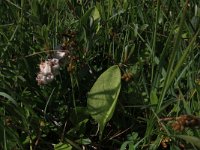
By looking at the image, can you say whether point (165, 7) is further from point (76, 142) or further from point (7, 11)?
point (76, 142)

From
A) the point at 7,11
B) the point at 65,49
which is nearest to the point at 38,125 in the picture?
the point at 65,49

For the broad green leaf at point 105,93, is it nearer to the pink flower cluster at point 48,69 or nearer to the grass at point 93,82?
the grass at point 93,82

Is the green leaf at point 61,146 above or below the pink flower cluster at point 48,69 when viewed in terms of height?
below

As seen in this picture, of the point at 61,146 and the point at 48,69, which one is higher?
the point at 48,69

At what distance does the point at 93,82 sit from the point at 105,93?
7.6 inches

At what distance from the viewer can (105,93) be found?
3.82 ft

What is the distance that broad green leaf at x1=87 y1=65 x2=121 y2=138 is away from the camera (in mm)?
1166

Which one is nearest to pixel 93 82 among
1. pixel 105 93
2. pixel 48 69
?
pixel 105 93

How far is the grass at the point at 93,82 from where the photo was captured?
1.10 m

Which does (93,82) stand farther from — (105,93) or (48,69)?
(48,69)

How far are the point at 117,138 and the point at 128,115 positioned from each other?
80mm

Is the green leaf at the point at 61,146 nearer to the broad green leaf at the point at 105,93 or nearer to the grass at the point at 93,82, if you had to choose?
the grass at the point at 93,82

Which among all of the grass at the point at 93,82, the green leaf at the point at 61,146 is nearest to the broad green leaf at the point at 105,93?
the grass at the point at 93,82

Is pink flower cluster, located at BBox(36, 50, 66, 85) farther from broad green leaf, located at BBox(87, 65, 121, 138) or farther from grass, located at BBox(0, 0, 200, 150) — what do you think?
broad green leaf, located at BBox(87, 65, 121, 138)
